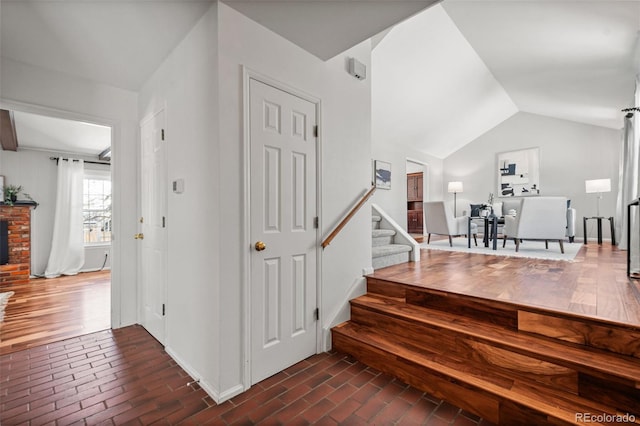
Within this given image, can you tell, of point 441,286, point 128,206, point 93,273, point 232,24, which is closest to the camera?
point 232,24

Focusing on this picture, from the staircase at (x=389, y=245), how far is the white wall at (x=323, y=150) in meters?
0.49

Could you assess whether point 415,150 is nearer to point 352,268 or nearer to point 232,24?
point 352,268

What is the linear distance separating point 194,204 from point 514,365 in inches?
91.3

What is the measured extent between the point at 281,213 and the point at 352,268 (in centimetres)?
102

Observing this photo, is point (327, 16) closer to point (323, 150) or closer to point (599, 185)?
point (323, 150)

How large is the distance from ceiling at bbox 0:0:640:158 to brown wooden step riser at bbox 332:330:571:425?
234 centimetres

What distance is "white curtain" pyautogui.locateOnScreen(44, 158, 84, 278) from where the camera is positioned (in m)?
5.38

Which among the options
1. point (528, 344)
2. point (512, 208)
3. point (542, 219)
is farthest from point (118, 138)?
point (512, 208)

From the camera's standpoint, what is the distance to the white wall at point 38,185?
5152 mm

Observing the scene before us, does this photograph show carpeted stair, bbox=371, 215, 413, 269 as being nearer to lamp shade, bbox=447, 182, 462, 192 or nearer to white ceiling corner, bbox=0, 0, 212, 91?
white ceiling corner, bbox=0, 0, 212, 91

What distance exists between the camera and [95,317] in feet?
10.6

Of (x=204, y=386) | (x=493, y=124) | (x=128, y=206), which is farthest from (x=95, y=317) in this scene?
(x=493, y=124)


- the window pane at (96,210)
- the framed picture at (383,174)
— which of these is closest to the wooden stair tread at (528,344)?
the framed picture at (383,174)

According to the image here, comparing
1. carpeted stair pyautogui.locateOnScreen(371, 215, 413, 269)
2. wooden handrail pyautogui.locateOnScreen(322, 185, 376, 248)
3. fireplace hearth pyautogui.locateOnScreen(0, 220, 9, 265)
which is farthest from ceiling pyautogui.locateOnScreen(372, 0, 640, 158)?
fireplace hearth pyautogui.locateOnScreen(0, 220, 9, 265)
